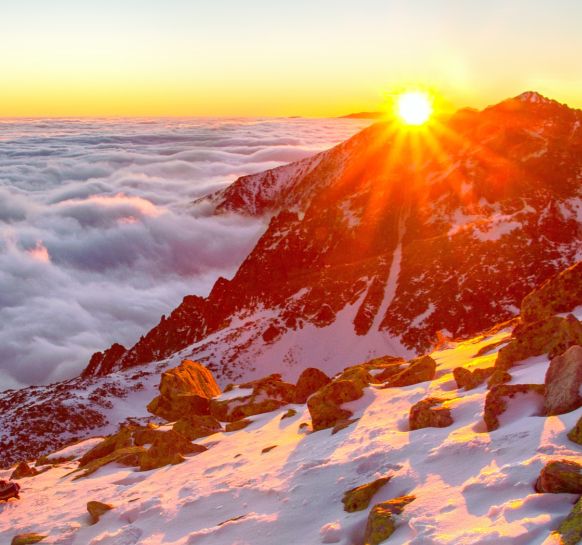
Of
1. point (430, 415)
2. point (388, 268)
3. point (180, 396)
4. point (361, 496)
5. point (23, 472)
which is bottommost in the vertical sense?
point (388, 268)

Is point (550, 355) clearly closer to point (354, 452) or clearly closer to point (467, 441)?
point (467, 441)

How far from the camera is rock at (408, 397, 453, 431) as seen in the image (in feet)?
32.9

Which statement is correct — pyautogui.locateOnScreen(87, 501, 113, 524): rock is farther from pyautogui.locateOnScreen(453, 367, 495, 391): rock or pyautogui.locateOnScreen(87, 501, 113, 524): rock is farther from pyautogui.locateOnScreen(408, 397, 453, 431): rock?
pyautogui.locateOnScreen(453, 367, 495, 391): rock

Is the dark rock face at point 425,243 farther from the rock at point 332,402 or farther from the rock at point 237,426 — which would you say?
the rock at point 332,402

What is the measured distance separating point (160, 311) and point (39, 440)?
124 m

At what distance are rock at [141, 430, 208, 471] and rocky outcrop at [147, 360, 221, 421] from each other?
582 cm

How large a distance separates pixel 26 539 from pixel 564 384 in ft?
38.9

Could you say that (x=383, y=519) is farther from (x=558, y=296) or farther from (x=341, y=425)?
(x=558, y=296)

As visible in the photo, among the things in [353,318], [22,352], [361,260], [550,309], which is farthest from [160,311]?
[550,309]

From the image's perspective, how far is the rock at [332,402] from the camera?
13445 mm

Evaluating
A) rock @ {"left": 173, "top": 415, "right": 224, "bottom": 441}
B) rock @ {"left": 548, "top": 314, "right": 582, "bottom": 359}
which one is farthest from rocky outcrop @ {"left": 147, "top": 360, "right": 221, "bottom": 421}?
rock @ {"left": 548, "top": 314, "right": 582, "bottom": 359}

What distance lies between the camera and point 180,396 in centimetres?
2134

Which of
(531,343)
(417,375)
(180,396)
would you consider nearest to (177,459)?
(180,396)

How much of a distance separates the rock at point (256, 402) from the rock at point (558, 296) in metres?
9.39
